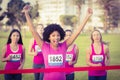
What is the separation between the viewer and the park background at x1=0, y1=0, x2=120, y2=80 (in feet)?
9.73

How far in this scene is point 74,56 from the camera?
10.1 ft

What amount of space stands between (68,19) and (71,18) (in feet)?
0.14

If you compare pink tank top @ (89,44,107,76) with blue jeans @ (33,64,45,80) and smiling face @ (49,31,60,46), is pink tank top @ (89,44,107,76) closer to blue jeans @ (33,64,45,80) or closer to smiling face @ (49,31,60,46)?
smiling face @ (49,31,60,46)

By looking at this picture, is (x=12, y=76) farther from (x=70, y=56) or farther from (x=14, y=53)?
(x=70, y=56)

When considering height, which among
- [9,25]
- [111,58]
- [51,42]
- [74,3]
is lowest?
[111,58]

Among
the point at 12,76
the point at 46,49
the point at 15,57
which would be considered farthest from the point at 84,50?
the point at 12,76

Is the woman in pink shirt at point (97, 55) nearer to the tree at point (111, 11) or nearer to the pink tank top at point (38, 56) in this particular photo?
the tree at point (111, 11)

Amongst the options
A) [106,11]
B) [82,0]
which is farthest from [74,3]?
[106,11]

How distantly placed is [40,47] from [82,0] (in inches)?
34.1

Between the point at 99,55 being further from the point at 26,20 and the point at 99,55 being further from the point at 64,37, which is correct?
the point at 26,20

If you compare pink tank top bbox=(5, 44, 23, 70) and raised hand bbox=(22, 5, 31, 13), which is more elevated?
raised hand bbox=(22, 5, 31, 13)

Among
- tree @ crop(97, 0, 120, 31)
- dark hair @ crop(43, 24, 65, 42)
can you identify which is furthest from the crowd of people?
tree @ crop(97, 0, 120, 31)

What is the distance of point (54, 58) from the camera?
3.00m

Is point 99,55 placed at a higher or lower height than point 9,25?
lower
